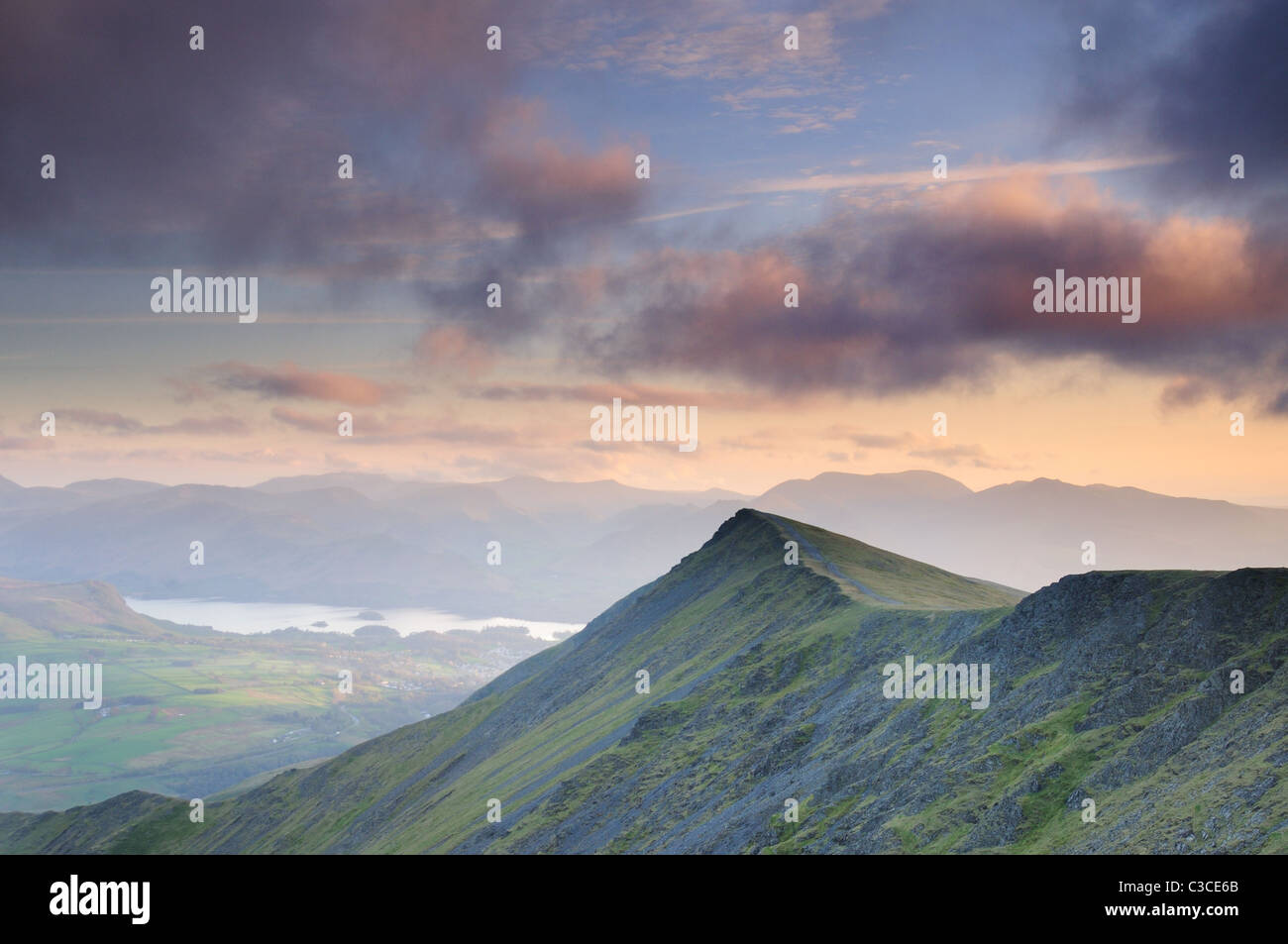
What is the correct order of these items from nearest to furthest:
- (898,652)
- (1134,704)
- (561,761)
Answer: (1134,704) < (898,652) < (561,761)

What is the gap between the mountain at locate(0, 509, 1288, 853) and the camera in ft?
186

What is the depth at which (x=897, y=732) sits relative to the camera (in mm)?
77688

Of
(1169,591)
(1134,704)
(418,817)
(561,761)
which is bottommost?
(418,817)

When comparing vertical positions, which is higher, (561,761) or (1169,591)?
(1169,591)

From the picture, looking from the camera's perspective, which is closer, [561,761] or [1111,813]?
[1111,813]

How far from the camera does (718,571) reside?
16950cm

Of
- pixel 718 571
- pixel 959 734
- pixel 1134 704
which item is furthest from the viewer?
pixel 718 571

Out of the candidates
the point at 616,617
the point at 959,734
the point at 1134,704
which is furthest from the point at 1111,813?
the point at 616,617

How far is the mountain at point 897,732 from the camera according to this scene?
2233 inches

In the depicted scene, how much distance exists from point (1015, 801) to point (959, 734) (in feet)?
39.1
